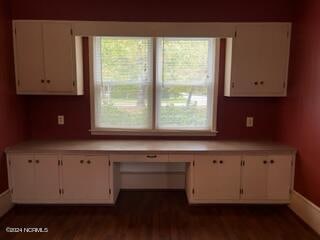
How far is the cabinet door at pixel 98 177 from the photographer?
2.96m

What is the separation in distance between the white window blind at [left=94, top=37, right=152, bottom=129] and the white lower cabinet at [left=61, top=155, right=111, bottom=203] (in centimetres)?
65

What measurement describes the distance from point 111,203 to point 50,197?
2.34 feet

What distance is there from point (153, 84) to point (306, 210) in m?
2.29

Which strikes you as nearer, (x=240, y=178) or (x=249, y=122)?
(x=240, y=178)

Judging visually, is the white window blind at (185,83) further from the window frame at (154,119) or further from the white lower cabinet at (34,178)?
the white lower cabinet at (34,178)

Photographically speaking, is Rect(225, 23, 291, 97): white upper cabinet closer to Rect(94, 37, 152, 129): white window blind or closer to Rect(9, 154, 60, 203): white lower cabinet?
Rect(94, 37, 152, 129): white window blind

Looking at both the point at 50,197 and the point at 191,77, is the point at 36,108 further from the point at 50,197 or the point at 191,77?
the point at 191,77

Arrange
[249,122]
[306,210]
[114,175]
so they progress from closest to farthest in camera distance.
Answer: [306,210] → [114,175] → [249,122]

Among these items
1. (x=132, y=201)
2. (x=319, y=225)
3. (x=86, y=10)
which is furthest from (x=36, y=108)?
(x=319, y=225)

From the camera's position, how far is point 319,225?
2.59 meters

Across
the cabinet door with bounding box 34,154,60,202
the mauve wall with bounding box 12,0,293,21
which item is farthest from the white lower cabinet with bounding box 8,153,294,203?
the mauve wall with bounding box 12,0,293,21

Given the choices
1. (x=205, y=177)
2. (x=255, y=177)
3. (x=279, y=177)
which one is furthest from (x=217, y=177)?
(x=279, y=177)

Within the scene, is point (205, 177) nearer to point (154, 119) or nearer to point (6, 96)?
point (154, 119)

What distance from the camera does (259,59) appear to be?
10.2 ft
